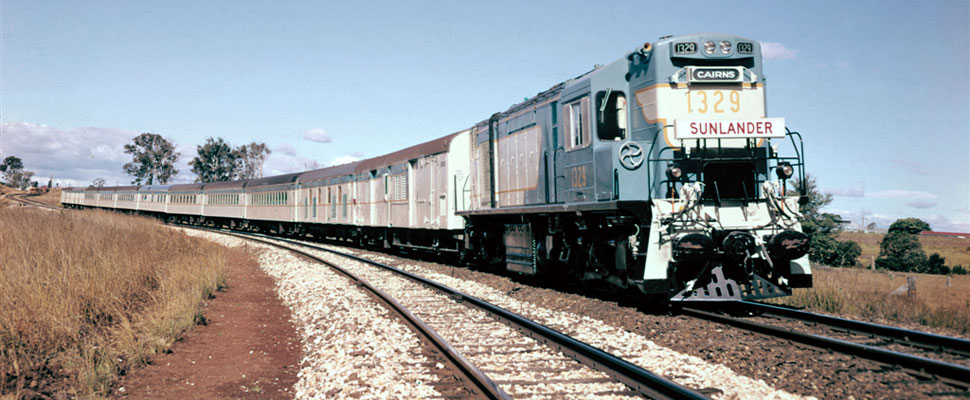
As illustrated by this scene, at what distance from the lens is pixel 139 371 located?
5656mm

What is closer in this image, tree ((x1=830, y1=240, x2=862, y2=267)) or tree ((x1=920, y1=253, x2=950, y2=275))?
tree ((x1=920, y1=253, x2=950, y2=275))

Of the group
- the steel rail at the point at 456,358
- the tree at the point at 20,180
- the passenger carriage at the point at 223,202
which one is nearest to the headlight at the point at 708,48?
the steel rail at the point at 456,358

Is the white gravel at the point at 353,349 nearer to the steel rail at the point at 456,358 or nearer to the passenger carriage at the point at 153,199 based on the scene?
the steel rail at the point at 456,358

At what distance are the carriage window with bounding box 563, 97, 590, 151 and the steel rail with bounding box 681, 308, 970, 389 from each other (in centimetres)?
331

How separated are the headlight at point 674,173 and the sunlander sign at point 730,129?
0.40 meters

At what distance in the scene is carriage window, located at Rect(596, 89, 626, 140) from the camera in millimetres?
8102

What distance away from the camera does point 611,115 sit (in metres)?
8.16

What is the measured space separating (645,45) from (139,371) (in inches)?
275

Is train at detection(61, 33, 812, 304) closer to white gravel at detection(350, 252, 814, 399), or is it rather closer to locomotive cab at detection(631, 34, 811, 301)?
locomotive cab at detection(631, 34, 811, 301)

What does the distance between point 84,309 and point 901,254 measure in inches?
1683

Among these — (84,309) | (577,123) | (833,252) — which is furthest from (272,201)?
(833,252)

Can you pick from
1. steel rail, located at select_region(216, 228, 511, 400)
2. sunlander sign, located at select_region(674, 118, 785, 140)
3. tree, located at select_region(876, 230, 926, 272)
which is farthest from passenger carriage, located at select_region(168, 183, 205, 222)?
tree, located at select_region(876, 230, 926, 272)

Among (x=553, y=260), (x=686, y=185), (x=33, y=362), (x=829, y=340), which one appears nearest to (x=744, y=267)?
(x=686, y=185)

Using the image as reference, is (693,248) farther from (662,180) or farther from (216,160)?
(216,160)
